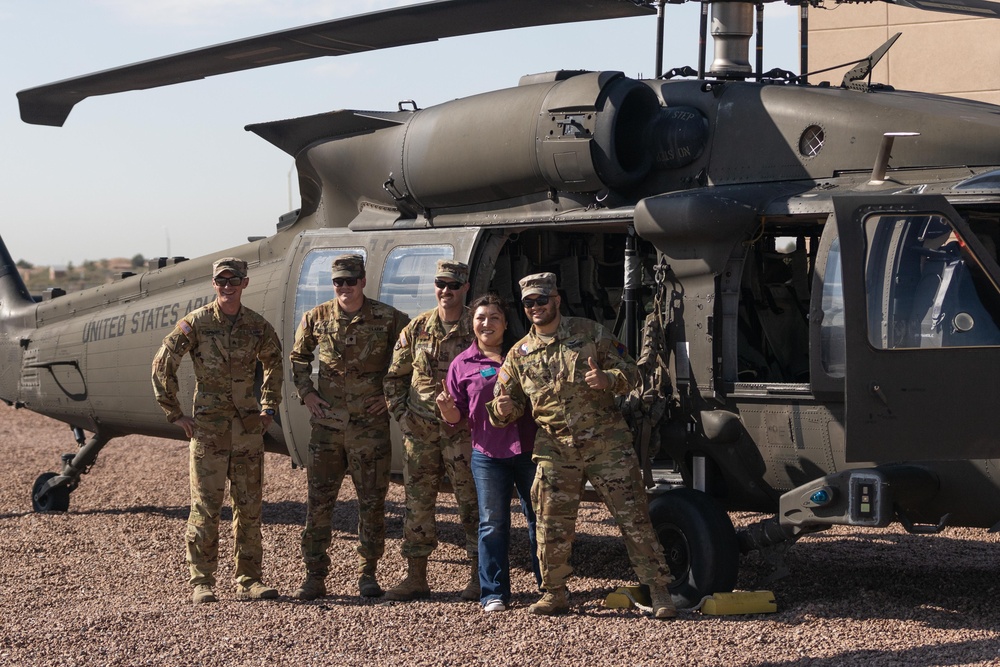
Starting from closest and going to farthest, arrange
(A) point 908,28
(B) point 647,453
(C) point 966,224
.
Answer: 1. (C) point 966,224
2. (B) point 647,453
3. (A) point 908,28

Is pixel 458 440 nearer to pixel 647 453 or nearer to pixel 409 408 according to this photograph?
pixel 409 408

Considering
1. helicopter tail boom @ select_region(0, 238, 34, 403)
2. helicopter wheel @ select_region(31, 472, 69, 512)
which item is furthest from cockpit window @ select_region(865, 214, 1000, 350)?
helicopter tail boom @ select_region(0, 238, 34, 403)

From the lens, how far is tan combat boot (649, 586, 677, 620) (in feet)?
19.6

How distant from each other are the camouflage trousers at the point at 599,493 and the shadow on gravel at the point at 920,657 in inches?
37.4

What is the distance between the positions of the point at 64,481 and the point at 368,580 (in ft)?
14.9

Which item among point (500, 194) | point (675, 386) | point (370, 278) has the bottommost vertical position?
point (675, 386)

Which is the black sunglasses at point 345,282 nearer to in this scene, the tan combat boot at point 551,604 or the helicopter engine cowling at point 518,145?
the helicopter engine cowling at point 518,145

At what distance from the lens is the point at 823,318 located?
5895 millimetres

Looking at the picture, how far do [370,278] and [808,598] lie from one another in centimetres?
330

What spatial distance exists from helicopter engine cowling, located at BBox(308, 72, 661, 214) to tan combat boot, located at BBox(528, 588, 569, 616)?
7.42 feet

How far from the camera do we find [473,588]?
262 inches

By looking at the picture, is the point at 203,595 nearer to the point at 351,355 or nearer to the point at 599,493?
the point at 351,355

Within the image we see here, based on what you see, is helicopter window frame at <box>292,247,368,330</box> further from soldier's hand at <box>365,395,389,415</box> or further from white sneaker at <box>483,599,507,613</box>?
white sneaker at <box>483,599,507,613</box>

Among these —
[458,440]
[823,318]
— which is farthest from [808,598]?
[458,440]
